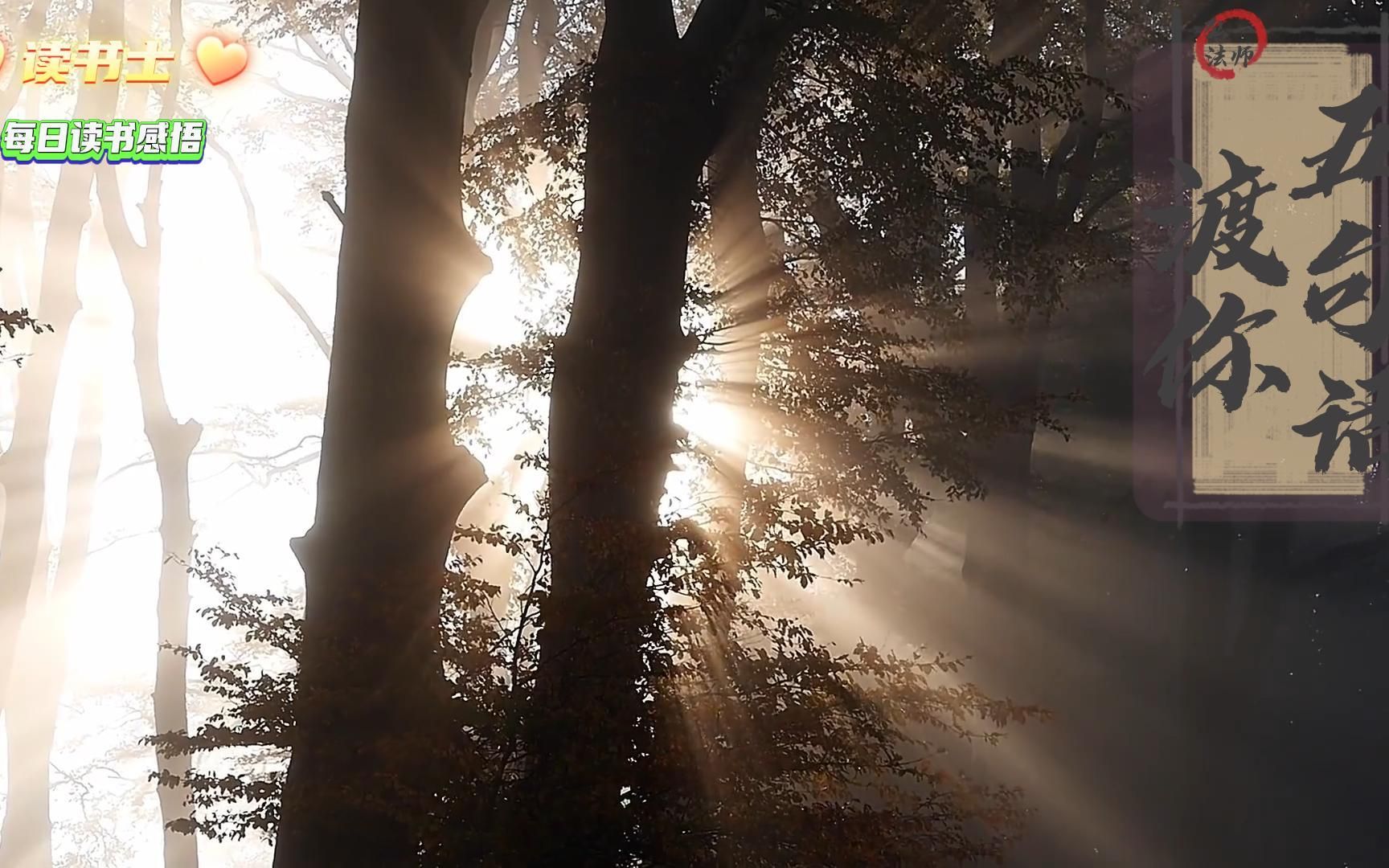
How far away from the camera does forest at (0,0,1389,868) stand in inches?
229

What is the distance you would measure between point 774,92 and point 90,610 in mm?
23188

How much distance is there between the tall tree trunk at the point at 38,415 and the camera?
21.1 metres

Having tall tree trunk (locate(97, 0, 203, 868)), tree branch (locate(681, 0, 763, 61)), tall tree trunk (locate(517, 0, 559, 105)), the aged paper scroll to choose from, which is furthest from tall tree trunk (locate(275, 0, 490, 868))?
tall tree trunk (locate(97, 0, 203, 868))

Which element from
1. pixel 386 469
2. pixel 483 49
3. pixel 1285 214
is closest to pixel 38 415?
pixel 483 49

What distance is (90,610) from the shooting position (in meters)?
27.2

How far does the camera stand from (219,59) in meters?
21.2

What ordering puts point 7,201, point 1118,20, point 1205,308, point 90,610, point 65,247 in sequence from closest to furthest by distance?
1. point 1205,308
2. point 1118,20
3. point 65,247
4. point 7,201
5. point 90,610

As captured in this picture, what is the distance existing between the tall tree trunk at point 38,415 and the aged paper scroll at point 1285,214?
1737 cm

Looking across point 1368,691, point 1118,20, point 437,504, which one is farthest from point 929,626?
point 437,504

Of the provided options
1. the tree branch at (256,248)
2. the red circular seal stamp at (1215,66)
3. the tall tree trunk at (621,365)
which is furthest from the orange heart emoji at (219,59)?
the red circular seal stamp at (1215,66)

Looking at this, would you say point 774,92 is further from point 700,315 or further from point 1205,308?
point 1205,308

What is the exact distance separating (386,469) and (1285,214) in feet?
26.8

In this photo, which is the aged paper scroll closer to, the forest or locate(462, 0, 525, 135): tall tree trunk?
the forest

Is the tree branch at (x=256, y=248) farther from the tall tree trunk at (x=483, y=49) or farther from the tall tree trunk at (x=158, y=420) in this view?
the tall tree trunk at (x=483, y=49)
